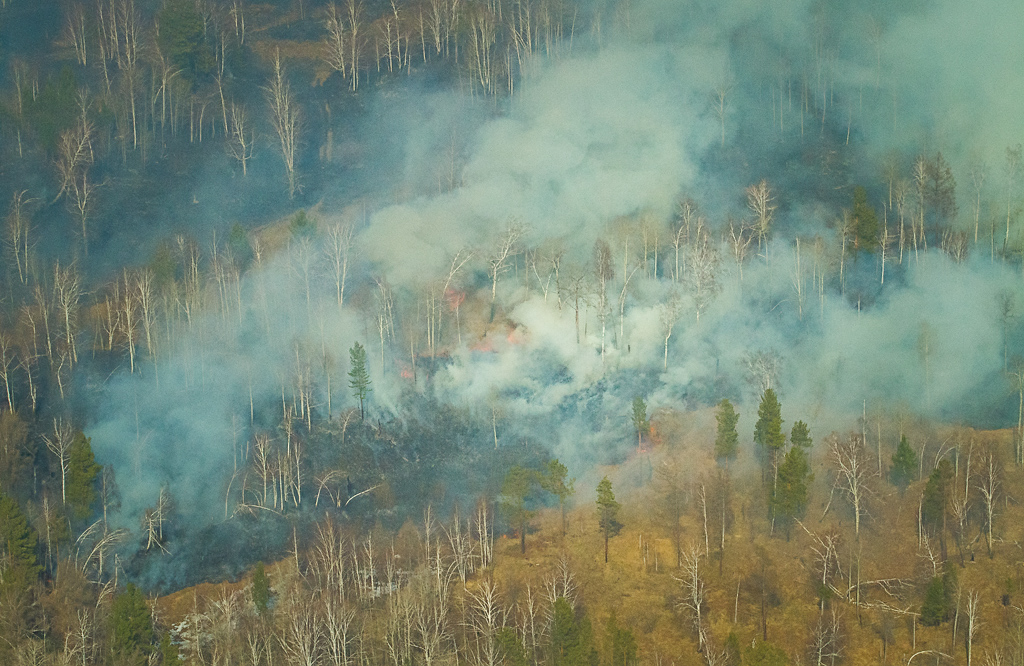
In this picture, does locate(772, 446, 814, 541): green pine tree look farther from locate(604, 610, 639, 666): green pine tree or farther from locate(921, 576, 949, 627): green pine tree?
locate(604, 610, 639, 666): green pine tree

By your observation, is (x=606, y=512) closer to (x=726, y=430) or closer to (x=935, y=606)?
(x=726, y=430)

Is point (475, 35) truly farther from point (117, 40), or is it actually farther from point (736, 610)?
point (736, 610)

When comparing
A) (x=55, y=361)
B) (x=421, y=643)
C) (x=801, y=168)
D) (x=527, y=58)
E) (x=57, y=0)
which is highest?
(x=57, y=0)

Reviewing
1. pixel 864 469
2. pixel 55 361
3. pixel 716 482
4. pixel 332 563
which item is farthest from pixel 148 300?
pixel 864 469

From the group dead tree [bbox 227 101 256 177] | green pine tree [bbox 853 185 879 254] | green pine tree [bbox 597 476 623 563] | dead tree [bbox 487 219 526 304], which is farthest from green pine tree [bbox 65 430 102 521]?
green pine tree [bbox 853 185 879 254]

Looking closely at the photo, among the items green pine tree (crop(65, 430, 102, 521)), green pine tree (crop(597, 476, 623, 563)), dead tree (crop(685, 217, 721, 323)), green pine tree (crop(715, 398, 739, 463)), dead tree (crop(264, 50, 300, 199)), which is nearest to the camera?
green pine tree (crop(597, 476, 623, 563))

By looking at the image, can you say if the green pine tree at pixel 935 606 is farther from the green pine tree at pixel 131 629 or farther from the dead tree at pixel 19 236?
the dead tree at pixel 19 236
